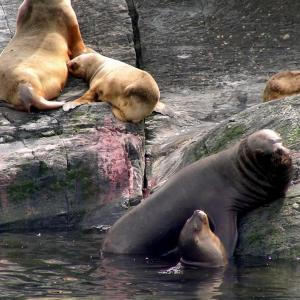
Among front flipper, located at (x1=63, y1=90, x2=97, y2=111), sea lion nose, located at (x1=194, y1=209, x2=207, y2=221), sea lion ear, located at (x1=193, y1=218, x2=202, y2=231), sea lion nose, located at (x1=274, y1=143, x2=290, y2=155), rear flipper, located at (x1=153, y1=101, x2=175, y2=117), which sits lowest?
sea lion ear, located at (x1=193, y1=218, x2=202, y2=231)

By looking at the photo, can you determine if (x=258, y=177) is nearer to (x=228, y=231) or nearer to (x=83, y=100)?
(x=228, y=231)

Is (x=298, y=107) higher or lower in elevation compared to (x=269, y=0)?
lower

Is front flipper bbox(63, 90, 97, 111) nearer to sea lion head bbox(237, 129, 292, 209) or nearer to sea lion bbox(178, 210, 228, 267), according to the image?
sea lion head bbox(237, 129, 292, 209)

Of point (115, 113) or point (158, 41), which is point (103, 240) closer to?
point (115, 113)

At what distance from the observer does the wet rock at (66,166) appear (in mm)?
9148

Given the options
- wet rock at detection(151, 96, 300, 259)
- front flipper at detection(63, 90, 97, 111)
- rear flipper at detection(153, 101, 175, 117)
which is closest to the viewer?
wet rock at detection(151, 96, 300, 259)

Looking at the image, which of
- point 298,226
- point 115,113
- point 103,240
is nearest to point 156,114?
point 115,113

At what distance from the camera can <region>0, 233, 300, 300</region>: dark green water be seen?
6273mm

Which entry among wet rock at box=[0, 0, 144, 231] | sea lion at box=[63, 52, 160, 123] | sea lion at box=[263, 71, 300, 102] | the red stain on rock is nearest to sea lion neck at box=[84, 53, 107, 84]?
sea lion at box=[63, 52, 160, 123]

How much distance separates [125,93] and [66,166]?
4.17 ft

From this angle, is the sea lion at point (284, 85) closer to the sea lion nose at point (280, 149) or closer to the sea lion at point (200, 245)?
the sea lion nose at point (280, 149)

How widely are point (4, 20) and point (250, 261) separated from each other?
5928 millimetres

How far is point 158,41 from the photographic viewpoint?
12.5 meters

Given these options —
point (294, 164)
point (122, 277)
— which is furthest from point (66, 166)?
point (122, 277)
